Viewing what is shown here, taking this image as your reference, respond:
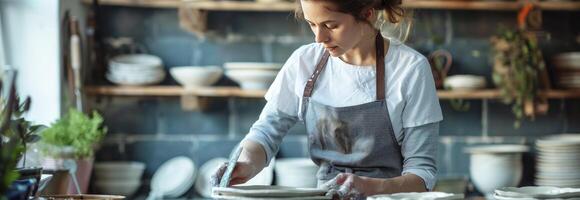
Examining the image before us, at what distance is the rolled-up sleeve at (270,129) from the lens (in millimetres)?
2620

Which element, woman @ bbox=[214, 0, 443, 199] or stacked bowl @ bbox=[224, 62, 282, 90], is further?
stacked bowl @ bbox=[224, 62, 282, 90]

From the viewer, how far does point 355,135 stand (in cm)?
267

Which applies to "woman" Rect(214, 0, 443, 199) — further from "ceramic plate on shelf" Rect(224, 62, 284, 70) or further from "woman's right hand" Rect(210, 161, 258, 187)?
"ceramic plate on shelf" Rect(224, 62, 284, 70)

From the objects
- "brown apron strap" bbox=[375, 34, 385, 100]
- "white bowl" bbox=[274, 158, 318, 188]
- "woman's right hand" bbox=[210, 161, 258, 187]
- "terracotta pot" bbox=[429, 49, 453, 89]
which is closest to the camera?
"woman's right hand" bbox=[210, 161, 258, 187]

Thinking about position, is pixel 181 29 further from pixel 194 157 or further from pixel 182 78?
pixel 194 157

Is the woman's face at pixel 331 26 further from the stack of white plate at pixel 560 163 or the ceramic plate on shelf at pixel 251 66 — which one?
the stack of white plate at pixel 560 163

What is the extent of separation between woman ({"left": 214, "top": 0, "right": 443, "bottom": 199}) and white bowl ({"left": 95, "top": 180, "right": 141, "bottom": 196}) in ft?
8.18

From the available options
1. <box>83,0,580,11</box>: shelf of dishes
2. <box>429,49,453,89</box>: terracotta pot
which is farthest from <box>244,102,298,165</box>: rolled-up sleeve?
<box>429,49,453,89</box>: terracotta pot

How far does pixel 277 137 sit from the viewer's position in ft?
8.77

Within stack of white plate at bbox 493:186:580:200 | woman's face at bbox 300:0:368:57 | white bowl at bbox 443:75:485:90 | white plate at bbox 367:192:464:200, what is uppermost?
woman's face at bbox 300:0:368:57

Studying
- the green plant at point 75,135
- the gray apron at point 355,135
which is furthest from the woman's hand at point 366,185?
the green plant at point 75,135

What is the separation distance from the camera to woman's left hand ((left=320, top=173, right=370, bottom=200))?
2080 mm

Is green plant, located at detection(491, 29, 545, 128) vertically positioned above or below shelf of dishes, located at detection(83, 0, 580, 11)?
below

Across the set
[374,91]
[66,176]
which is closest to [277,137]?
[374,91]
